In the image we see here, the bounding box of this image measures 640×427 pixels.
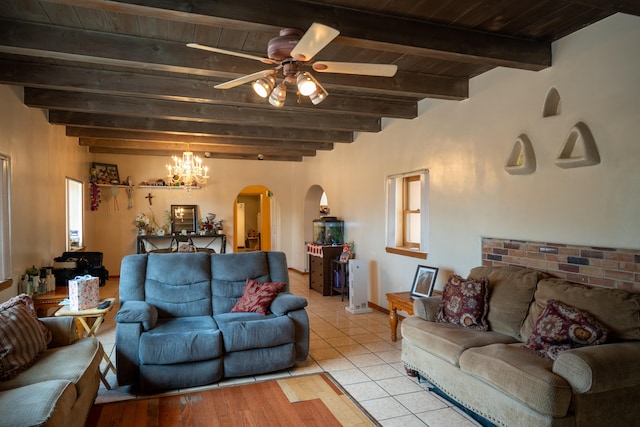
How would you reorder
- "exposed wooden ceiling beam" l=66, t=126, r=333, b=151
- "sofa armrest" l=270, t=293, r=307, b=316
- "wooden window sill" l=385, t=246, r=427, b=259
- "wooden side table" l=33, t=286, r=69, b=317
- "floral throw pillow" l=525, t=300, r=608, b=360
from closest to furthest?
"floral throw pillow" l=525, t=300, r=608, b=360
"sofa armrest" l=270, t=293, r=307, b=316
"wooden side table" l=33, t=286, r=69, b=317
"wooden window sill" l=385, t=246, r=427, b=259
"exposed wooden ceiling beam" l=66, t=126, r=333, b=151

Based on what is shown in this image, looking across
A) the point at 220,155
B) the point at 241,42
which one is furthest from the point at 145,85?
the point at 220,155

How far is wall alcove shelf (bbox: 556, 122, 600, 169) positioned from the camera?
2965 mm

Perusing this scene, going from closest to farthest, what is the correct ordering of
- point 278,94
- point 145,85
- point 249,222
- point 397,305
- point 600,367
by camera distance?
1. point 600,367
2. point 278,94
3. point 145,85
4. point 397,305
5. point 249,222

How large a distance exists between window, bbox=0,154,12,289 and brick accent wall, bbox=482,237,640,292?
4.62 m

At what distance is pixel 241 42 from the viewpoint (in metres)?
3.20

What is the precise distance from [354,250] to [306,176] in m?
2.97

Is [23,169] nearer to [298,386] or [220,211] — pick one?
[298,386]

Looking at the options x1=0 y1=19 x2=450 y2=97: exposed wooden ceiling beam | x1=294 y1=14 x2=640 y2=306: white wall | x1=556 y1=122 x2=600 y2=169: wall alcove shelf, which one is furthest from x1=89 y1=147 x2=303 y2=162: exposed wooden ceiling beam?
x1=556 y1=122 x2=600 y2=169: wall alcove shelf

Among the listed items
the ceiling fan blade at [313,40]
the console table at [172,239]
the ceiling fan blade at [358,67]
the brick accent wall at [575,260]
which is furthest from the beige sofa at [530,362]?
the console table at [172,239]

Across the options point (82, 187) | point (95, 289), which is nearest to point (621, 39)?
point (95, 289)

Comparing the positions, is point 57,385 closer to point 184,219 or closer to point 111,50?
point 111,50

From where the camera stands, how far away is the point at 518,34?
316cm

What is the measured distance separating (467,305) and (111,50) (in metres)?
3.34

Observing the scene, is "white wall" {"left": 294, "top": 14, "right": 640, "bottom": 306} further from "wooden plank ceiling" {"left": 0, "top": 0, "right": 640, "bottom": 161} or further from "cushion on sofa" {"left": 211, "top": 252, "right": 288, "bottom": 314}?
"cushion on sofa" {"left": 211, "top": 252, "right": 288, "bottom": 314}
